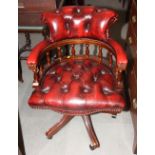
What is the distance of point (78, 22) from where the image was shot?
1.80 m

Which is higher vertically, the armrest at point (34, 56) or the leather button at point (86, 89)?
the armrest at point (34, 56)

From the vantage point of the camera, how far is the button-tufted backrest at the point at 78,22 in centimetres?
175

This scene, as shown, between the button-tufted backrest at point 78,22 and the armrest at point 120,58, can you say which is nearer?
the armrest at point 120,58

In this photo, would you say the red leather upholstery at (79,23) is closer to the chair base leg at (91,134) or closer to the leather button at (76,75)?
the leather button at (76,75)

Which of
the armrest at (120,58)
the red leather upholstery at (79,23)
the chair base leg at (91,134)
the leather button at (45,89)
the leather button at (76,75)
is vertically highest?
the red leather upholstery at (79,23)

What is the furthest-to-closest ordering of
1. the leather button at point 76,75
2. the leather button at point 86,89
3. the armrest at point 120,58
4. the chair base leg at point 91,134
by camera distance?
the chair base leg at point 91,134 < the leather button at point 76,75 < the leather button at point 86,89 < the armrest at point 120,58

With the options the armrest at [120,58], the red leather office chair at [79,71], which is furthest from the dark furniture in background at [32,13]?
the armrest at [120,58]

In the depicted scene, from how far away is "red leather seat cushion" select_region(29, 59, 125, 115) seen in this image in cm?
161

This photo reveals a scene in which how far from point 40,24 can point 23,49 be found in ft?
1.99

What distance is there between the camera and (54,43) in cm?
180

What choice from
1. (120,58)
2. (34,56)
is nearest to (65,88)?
(34,56)

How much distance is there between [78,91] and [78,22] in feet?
1.64
